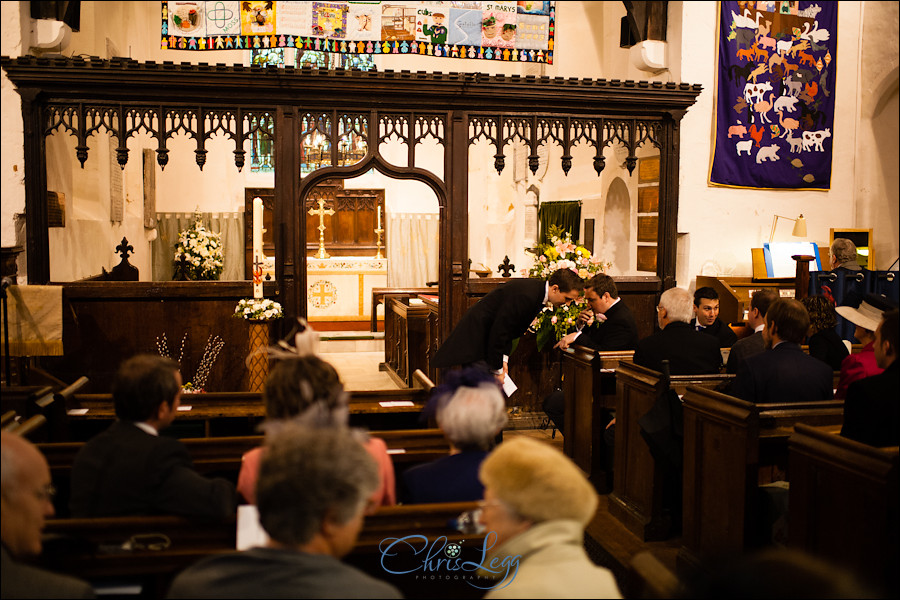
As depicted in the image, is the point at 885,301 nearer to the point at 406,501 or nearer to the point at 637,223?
the point at 406,501

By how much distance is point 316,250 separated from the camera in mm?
14203

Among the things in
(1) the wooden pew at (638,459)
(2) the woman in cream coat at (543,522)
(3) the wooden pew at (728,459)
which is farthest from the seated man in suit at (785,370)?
(2) the woman in cream coat at (543,522)

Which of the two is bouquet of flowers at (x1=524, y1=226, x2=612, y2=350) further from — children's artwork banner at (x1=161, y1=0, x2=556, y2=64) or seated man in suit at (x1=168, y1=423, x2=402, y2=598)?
seated man in suit at (x1=168, y1=423, x2=402, y2=598)

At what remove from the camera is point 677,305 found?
4957mm

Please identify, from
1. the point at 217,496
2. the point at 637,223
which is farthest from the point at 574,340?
the point at 217,496

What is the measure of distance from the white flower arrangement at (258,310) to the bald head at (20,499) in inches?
183

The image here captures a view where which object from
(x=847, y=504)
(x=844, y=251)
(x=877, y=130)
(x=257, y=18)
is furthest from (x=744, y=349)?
(x=257, y=18)

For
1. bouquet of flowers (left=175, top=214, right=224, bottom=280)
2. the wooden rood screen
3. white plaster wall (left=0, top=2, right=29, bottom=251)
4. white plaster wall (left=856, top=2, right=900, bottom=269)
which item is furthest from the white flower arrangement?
white plaster wall (left=856, top=2, right=900, bottom=269)

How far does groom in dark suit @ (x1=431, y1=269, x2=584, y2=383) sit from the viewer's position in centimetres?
511

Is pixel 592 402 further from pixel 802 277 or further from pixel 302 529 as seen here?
pixel 302 529

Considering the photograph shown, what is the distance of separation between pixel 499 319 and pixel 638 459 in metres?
1.22

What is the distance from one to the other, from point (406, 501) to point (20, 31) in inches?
245

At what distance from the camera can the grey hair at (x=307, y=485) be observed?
1.61m

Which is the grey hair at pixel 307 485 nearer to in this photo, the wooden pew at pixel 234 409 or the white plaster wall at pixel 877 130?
the wooden pew at pixel 234 409
